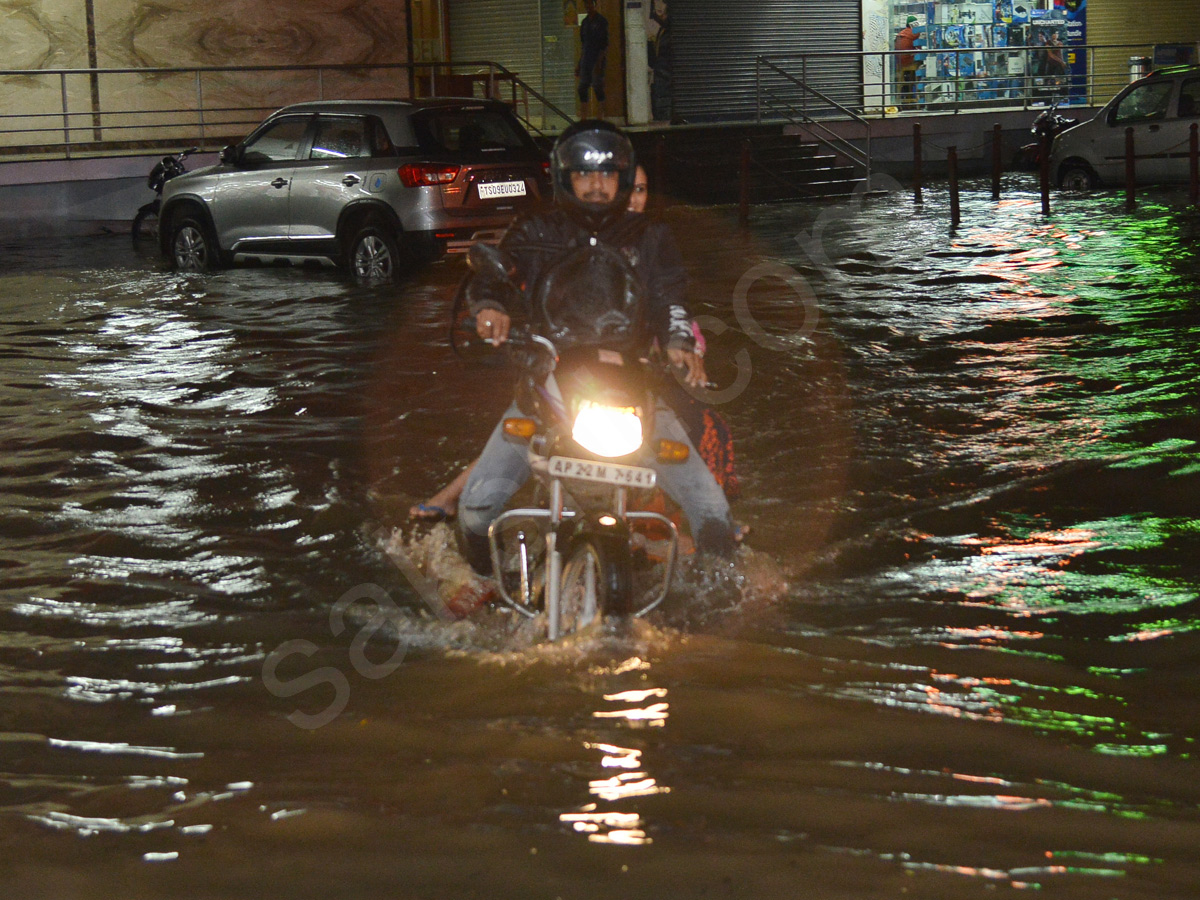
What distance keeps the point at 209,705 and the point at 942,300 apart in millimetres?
8889

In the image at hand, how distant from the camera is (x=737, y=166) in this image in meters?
22.6

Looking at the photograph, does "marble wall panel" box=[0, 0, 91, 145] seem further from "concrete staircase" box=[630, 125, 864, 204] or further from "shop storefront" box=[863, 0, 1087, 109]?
"shop storefront" box=[863, 0, 1087, 109]

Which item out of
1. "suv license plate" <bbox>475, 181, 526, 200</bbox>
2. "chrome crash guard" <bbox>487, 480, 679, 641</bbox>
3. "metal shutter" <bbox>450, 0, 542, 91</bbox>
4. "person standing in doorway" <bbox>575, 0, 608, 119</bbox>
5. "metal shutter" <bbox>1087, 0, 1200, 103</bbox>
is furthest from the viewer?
"metal shutter" <bbox>1087, 0, 1200, 103</bbox>

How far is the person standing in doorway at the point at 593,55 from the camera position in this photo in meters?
23.8

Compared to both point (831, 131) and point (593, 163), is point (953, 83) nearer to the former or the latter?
point (831, 131)

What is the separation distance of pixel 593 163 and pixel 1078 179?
62.1 ft

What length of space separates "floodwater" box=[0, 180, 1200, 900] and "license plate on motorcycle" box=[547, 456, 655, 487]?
531mm

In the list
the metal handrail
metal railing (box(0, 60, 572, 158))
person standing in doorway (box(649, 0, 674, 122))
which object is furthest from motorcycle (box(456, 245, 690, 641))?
person standing in doorway (box(649, 0, 674, 122))

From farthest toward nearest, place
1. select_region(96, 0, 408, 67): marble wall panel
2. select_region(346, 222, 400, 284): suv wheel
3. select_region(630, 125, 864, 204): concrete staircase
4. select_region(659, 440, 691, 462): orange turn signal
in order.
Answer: select_region(96, 0, 408, 67): marble wall panel < select_region(630, 125, 864, 204): concrete staircase < select_region(346, 222, 400, 284): suv wheel < select_region(659, 440, 691, 462): orange turn signal

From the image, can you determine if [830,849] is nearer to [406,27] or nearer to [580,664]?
[580,664]

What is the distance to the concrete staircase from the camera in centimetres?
2181

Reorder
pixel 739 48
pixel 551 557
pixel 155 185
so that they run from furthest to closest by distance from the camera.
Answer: pixel 739 48, pixel 155 185, pixel 551 557

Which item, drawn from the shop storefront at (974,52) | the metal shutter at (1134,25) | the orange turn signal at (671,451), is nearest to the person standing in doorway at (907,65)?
the shop storefront at (974,52)

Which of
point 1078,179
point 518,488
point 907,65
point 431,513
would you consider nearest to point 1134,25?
point 907,65
